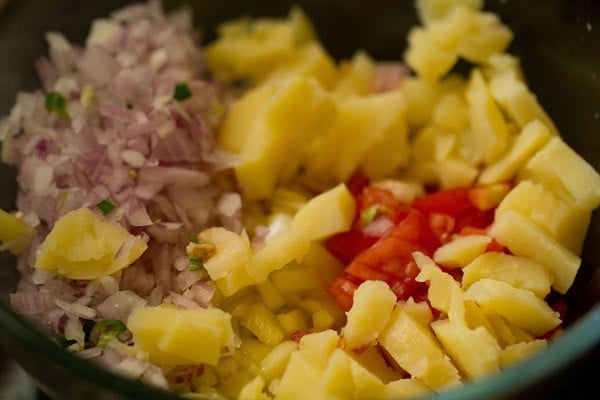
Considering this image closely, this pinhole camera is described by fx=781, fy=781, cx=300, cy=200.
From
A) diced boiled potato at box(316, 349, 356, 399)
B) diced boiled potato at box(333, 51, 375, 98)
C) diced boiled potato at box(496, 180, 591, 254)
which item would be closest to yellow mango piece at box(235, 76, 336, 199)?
diced boiled potato at box(333, 51, 375, 98)

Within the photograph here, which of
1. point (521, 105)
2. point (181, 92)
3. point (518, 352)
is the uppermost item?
point (181, 92)

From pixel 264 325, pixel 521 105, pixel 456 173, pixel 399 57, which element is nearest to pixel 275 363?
pixel 264 325

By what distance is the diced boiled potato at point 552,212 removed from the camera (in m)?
1.14

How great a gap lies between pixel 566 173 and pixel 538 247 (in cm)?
14

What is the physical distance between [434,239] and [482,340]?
0.90 ft

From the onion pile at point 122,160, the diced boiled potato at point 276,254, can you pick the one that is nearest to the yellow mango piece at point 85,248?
the onion pile at point 122,160

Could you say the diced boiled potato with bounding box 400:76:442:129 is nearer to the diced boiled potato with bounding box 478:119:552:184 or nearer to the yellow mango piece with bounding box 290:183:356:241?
the diced boiled potato with bounding box 478:119:552:184

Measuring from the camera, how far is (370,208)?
1.25 metres

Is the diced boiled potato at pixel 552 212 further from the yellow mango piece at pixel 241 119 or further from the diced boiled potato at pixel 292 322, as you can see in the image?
the yellow mango piece at pixel 241 119

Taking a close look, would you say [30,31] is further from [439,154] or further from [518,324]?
[518,324]

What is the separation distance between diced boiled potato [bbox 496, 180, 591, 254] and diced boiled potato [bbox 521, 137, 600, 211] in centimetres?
2

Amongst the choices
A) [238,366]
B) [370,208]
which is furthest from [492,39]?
[238,366]

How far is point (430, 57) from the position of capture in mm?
1391

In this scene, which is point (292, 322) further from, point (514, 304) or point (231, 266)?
point (514, 304)
